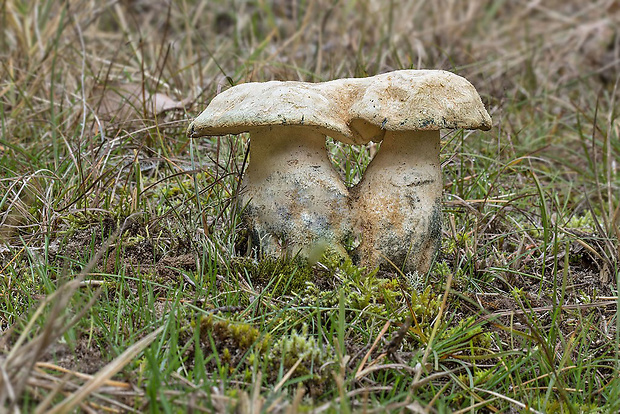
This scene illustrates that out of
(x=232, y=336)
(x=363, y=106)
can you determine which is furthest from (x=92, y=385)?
(x=363, y=106)

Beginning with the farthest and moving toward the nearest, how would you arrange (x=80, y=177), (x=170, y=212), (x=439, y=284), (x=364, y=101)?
1. (x=80, y=177)
2. (x=170, y=212)
3. (x=439, y=284)
4. (x=364, y=101)

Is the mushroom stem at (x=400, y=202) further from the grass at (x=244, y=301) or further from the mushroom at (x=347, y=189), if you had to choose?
the grass at (x=244, y=301)

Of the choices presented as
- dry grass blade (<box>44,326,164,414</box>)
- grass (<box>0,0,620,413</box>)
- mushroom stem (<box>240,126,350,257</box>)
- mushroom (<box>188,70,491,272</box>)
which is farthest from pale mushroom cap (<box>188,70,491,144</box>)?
dry grass blade (<box>44,326,164,414</box>)

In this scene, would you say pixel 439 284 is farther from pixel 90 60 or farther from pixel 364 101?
pixel 90 60

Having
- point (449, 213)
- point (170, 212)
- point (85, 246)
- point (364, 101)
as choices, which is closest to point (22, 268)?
point (85, 246)

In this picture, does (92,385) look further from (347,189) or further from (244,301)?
(347,189)

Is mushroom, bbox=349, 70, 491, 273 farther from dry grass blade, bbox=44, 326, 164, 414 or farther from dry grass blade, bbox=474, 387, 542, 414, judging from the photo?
dry grass blade, bbox=44, 326, 164, 414
